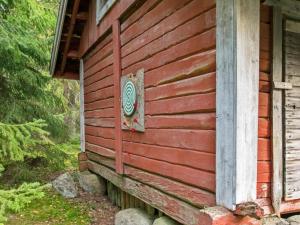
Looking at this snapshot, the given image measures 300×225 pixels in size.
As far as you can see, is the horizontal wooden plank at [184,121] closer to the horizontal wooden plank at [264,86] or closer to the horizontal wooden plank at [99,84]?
the horizontal wooden plank at [264,86]

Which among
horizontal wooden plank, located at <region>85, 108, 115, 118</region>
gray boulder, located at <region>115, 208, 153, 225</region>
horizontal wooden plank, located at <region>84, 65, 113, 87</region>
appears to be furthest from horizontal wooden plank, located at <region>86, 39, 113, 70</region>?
gray boulder, located at <region>115, 208, 153, 225</region>

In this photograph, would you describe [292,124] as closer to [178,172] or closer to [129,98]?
[178,172]

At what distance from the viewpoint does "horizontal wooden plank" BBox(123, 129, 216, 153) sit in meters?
3.56

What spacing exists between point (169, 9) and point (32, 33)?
17.2ft

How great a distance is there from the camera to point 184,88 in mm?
4027

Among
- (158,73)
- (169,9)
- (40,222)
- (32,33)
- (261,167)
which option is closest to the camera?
(261,167)

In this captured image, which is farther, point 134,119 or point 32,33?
point 32,33

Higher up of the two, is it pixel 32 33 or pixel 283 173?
pixel 32 33

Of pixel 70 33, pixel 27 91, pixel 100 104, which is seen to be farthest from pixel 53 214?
pixel 70 33

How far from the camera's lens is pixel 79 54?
920 centimetres

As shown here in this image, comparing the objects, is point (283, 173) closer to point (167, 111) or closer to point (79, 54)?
point (167, 111)

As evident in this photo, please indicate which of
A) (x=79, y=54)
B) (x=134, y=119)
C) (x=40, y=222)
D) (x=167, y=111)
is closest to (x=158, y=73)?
(x=167, y=111)

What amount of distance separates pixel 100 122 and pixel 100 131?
19cm

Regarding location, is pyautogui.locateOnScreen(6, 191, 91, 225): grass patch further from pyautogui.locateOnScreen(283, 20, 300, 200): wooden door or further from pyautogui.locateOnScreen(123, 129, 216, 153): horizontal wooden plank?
pyautogui.locateOnScreen(283, 20, 300, 200): wooden door
